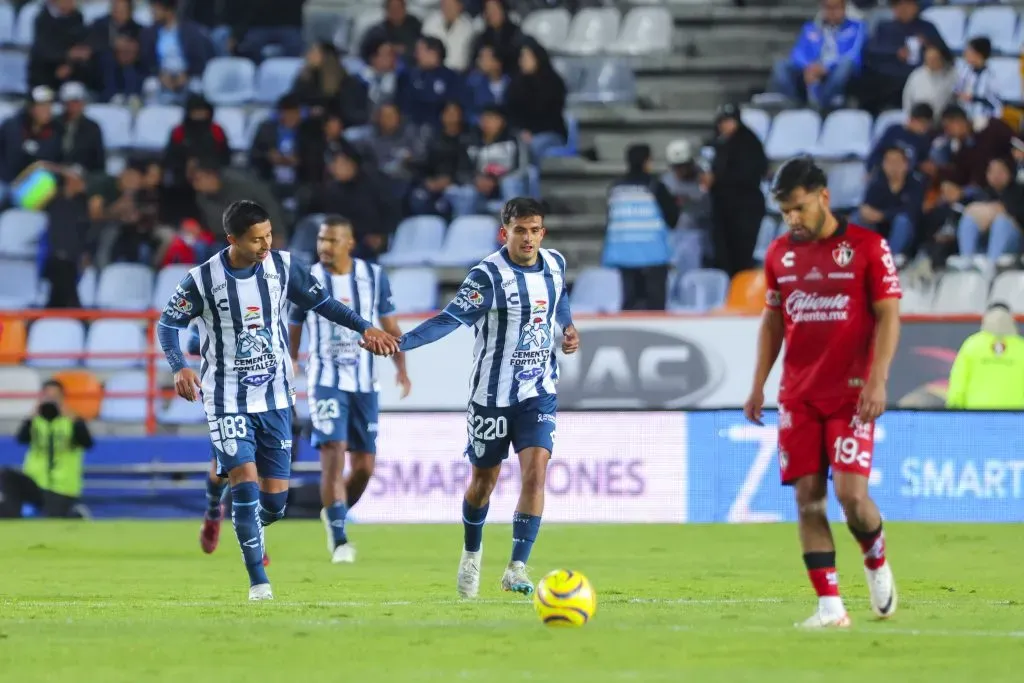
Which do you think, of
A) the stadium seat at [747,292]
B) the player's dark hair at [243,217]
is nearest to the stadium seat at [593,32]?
the stadium seat at [747,292]

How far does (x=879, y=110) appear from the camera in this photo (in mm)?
23875

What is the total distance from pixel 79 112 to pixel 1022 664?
18.7 meters

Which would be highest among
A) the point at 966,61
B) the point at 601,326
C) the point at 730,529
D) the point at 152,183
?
the point at 966,61

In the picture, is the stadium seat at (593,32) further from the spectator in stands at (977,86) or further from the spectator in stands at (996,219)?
the spectator in stands at (996,219)

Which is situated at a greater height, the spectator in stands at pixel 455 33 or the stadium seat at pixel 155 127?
the spectator in stands at pixel 455 33

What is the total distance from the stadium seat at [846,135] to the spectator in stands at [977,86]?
1329mm

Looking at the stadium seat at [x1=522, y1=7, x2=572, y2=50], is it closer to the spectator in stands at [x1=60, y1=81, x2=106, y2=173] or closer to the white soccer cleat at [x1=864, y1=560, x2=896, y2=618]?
the spectator in stands at [x1=60, y1=81, x2=106, y2=173]

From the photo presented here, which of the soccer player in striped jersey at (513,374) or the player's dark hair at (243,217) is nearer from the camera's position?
the player's dark hair at (243,217)

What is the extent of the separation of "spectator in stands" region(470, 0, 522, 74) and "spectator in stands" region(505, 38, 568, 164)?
22 cm

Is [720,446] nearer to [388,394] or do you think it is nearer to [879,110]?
[388,394]

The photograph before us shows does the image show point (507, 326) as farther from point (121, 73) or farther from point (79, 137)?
point (121, 73)

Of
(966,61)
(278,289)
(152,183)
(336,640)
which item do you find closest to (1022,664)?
(336,640)

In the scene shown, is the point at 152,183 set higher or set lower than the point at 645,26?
lower

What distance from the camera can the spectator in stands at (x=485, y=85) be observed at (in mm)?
24375
